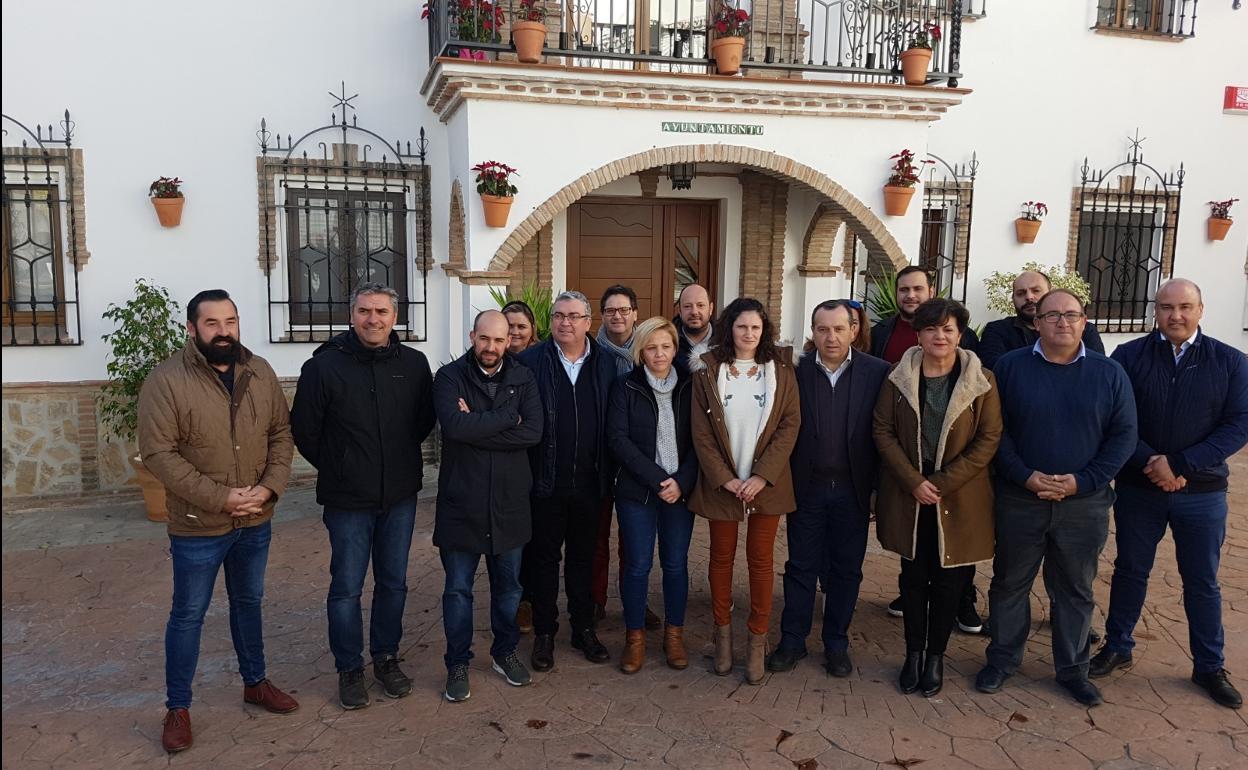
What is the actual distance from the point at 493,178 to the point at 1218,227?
7.83 meters

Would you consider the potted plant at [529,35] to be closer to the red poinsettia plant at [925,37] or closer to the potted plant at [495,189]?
the potted plant at [495,189]

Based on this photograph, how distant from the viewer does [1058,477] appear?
12.9 feet

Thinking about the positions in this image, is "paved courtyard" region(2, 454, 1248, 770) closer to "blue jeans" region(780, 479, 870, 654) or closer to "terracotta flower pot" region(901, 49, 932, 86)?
"blue jeans" region(780, 479, 870, 654)

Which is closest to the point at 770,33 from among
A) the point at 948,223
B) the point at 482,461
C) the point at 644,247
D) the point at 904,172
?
the point at 904,172

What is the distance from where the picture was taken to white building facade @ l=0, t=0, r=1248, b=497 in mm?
7328

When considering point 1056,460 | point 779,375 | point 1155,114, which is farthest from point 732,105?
point 1155,114

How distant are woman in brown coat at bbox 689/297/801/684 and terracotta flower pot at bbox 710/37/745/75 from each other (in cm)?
379

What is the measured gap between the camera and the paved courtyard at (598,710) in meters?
3.71

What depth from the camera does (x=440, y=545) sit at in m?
4.05

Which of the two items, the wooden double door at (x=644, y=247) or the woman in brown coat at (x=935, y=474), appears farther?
the wooden double door at (x=644, y=247)

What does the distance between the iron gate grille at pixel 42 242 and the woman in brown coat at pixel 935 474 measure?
6.44 m

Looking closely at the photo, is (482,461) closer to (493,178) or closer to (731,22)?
(493,178)

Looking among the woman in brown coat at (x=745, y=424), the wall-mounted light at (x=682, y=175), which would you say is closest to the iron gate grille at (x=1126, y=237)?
the wall-mounted light at (x=682, y=175)

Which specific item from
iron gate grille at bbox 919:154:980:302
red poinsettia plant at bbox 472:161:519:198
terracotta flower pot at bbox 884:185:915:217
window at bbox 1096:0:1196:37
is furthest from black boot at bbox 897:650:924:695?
window at bbox 1096:0:1196:37
